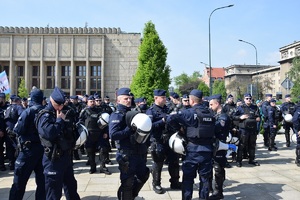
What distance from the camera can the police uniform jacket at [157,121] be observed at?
20.7 ft

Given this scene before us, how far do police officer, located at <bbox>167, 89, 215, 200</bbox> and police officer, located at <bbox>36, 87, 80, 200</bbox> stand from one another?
75.8 inches

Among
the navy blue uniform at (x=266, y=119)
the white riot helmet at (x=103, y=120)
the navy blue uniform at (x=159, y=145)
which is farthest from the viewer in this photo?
the navy blue uniform at (x=266, y=119)

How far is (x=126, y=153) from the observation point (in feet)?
15.4

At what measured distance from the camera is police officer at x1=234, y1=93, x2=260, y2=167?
9.12 m

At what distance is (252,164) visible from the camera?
9.47 meters

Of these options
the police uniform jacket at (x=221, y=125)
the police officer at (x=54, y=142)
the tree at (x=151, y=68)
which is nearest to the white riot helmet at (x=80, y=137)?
the police officer at (x=54, y=142)

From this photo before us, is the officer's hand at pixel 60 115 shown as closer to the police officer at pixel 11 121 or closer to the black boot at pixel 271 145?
the police officer at pixel 11 121

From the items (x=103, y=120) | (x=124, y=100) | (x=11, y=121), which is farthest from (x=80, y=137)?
(x=11, y=121)

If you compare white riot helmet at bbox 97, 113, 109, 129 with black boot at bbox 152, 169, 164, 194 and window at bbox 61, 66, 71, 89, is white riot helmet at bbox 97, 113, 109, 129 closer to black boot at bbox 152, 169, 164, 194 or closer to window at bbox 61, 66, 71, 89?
black boot at bbox 152, 169, 164, 194

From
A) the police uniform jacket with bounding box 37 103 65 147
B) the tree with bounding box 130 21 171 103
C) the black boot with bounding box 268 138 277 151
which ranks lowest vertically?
the black boot with bounding box 268 138 277 151

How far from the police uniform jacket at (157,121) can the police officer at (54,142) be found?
222 cm

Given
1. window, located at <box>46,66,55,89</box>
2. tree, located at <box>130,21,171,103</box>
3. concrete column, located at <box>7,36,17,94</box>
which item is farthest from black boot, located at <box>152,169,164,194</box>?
window, located at <box>46,66,55,89</box>

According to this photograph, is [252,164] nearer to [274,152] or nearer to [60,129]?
[274,152]

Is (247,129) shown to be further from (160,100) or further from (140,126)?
(140,126)
